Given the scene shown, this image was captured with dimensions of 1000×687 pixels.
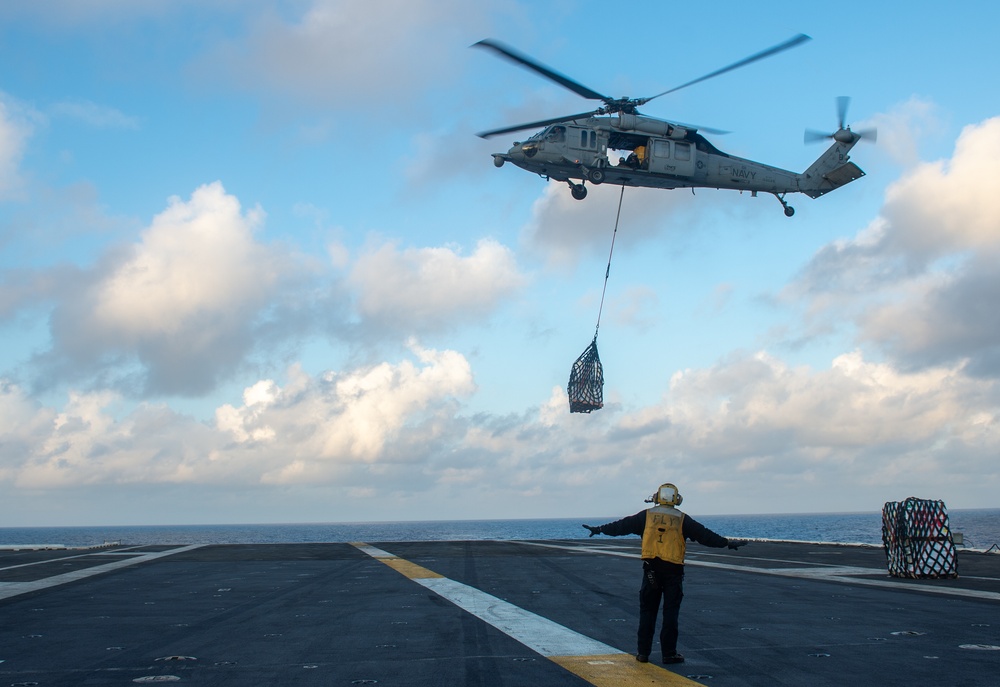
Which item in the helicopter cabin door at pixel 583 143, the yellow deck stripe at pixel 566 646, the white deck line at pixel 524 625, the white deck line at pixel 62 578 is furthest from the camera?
the helicopter cabin door at pixel 583 143

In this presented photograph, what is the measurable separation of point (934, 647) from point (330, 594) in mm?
11340

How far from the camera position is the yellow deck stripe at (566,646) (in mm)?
8548

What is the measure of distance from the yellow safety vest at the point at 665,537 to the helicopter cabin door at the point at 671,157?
21.4 meters

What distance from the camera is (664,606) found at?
951 centimetres

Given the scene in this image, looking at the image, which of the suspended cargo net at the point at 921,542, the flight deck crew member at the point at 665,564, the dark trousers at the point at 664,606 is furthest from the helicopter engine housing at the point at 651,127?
the dark trousers at the point at 664,606

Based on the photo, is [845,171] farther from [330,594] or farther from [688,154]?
[330,594]

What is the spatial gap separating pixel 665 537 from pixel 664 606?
758mm

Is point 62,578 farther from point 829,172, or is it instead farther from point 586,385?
point 829,172

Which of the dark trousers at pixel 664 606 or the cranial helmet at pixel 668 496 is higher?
the cranial helmet at pixel 668 496

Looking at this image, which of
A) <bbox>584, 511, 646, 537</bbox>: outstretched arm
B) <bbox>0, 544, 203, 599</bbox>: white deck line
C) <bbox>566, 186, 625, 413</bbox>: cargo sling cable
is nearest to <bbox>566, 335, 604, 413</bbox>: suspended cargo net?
<bbox>566, 186, 625, 413</bbox>: cargo sling cable

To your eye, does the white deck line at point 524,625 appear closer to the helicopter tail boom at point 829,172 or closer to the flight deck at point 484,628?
the flight deck at point 484,628

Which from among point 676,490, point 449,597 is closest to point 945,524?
point 449,597

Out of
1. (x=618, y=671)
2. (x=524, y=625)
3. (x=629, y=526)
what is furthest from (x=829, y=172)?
(x=618, y=671)

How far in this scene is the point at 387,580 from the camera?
20.5 m
